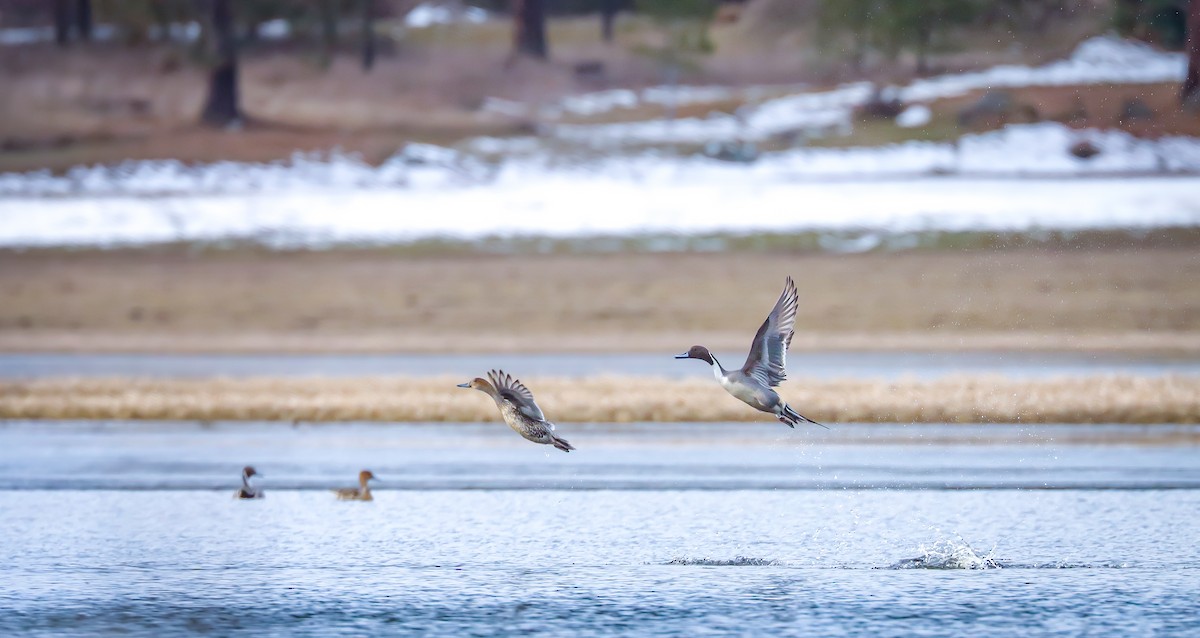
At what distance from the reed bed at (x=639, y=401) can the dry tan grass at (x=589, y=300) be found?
22.8 feet

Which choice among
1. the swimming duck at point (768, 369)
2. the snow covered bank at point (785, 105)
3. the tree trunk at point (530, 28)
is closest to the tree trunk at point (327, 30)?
the tree trunk at point (530, 28)

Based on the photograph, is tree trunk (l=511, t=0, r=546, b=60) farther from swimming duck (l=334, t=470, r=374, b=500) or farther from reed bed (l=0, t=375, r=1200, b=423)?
swimming duck (l=334, t=470, r=374, b=500)

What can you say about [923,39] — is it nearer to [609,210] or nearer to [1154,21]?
[1154,21]

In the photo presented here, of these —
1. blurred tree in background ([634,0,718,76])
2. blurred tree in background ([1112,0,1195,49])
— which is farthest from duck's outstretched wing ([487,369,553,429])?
blurred tree in background ([634,0,718,76])

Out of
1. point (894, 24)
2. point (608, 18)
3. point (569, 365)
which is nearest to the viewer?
point (569, 365)

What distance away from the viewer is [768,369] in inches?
416

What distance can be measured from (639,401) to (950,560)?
8.06 metres

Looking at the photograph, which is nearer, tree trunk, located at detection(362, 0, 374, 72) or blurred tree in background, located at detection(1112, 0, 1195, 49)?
blurred tree in background, located at detection(1112, 0, 1195, 49)

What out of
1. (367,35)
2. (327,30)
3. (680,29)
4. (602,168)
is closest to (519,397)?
(602,168)

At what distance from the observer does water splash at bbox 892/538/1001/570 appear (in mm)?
11000

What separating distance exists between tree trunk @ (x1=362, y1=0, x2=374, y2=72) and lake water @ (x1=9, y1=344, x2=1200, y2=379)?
22431 mm

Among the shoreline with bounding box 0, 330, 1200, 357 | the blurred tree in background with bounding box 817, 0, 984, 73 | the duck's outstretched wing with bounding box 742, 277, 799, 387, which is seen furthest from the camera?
the blurred tree in background with bounding box 817, 0, 984, 73

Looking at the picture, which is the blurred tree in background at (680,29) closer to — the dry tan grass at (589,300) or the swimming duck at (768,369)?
the dry tan grass at (589,300)

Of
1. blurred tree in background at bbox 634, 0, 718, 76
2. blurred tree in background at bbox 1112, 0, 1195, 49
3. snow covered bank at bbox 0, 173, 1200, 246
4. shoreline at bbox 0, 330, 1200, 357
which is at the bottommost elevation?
shoreline at bbox 0, 330, 1200, 357
